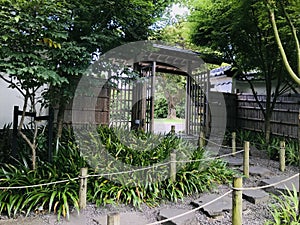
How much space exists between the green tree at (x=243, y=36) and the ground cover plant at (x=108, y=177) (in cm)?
317

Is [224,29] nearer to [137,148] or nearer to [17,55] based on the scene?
[137,148]

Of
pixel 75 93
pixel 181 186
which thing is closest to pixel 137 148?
pixel 181 186

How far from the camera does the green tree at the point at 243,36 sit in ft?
19.5

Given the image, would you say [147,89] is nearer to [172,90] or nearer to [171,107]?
[172,90]

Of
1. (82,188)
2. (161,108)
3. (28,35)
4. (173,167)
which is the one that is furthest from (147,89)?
(161,108)

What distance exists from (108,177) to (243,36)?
5.24 m

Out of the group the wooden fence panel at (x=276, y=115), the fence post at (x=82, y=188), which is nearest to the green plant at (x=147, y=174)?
the fence post at (x=82, y=188)

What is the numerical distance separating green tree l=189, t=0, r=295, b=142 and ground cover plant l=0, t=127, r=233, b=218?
317 centimetres

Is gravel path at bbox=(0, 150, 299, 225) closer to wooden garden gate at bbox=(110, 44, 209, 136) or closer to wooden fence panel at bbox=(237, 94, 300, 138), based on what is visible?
wooden garden gate at bbox=(110, 44, 209, 136)

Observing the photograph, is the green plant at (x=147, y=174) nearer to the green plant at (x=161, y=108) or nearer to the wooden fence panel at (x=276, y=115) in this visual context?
the wooden fence panel at (x=276, y=115)

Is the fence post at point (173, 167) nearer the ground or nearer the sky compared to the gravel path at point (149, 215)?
nearer the sky

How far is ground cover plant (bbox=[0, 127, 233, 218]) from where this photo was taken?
3330 mm

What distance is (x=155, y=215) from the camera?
→ 348 cm

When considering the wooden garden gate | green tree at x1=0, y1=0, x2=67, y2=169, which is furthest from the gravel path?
the wooden garden gate
